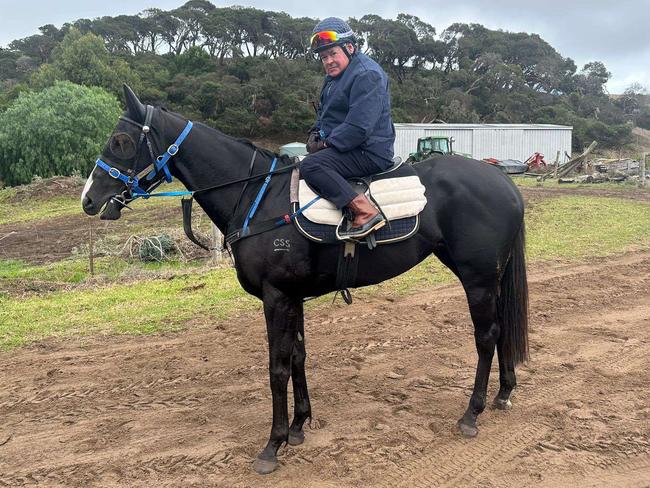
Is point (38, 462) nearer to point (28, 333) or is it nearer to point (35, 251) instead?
point (28, 333)

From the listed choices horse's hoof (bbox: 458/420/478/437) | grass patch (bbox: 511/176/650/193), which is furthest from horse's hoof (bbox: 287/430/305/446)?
grass patch (bbox: 511/176/650/193)

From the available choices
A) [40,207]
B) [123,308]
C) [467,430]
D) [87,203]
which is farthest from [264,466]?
[40,207]

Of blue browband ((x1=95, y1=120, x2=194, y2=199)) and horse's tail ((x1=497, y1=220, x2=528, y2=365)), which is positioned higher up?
blue browband ((x1=95, y1=120, x2=194, y2=199))

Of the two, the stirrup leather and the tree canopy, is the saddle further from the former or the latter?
the tree canopy

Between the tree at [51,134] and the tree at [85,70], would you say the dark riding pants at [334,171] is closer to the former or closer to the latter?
the tree at [51,134]

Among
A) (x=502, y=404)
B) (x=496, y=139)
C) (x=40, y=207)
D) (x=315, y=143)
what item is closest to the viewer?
(x=315, y=143)

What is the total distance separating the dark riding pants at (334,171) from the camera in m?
3.83

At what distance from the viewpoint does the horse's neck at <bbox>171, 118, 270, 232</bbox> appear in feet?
13.1

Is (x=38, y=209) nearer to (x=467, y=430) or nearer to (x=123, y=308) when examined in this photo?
(x=123, y=308)

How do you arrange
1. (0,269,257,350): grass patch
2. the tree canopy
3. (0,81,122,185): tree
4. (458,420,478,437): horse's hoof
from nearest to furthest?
1. (458,420,478,437): horse's hoof
2. (0,269,257,350): grass patch
3. (0,81,122,185): tree
4. the tree canopy

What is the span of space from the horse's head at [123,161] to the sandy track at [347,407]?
1.84 metres

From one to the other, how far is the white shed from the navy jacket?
3998 centimetres

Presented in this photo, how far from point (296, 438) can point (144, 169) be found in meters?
2.36

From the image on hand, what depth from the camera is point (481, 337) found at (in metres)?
4.41
